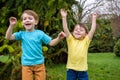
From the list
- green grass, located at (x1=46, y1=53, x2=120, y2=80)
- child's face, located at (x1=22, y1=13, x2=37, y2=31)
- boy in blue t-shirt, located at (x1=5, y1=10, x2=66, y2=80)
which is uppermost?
child's face, located at (x1=22, y1=13, x2=37, y2=31)

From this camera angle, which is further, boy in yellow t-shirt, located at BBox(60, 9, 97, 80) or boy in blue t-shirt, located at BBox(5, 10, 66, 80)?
boy in yellow t-shirt, located at BBox(60, 9, 97, 80)

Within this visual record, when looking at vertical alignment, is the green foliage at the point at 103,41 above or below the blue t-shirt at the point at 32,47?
below

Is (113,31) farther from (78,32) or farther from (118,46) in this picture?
(78,32)

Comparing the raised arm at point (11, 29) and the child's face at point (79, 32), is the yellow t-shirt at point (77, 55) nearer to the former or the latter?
the child's face at point (79, 32)

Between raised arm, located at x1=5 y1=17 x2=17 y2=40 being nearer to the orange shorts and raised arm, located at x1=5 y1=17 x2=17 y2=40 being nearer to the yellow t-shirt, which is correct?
the orange shorts

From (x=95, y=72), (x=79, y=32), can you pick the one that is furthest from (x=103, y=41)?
(x=79, y=32)

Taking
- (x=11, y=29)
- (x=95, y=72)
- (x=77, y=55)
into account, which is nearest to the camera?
(x=11, y=29)

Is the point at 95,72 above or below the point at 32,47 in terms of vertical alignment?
below

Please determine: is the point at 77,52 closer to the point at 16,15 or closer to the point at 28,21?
the point at 28,21

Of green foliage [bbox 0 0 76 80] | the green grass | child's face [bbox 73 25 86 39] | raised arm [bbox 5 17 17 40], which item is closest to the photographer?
raised arm [bbox 5 17 17 40]

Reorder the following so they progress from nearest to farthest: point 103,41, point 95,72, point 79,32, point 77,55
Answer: point 77,55 → point 79,32 → point 95,72 → point 103,41

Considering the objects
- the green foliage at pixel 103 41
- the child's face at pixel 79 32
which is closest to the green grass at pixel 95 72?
the child's face at pixel 79 32

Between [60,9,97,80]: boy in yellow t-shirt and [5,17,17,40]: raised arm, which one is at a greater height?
[5,17,17,40]: raised arm

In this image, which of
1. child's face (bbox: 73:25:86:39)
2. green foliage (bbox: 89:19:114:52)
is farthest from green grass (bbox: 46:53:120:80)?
green foliage (bbox: 89:19:114:52)
